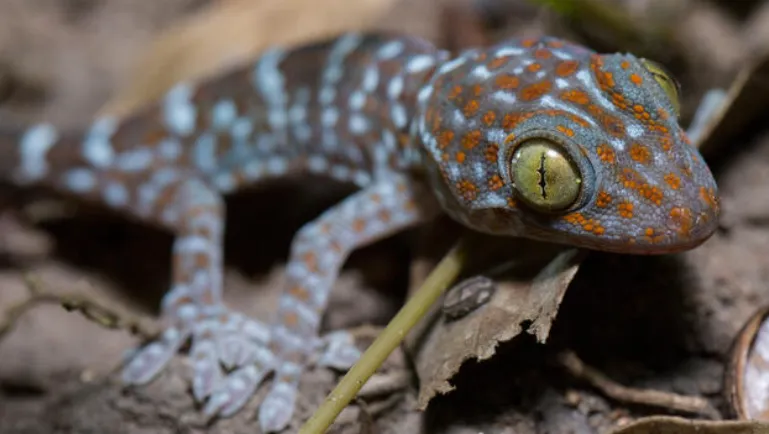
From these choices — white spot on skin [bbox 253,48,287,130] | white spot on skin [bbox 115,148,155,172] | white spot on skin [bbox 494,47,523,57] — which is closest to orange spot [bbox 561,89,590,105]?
white spot on skin [bbox 494,47,523,57]

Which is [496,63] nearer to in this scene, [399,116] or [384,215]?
[399,116]

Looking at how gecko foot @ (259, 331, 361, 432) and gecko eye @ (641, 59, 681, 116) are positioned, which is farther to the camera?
gecko foot @ (259, 331, 361, 432)

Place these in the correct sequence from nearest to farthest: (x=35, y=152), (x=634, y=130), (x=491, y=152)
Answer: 1. (x=634, y=130)
2. (x=491, y=152)
3. (x=35, y=152)

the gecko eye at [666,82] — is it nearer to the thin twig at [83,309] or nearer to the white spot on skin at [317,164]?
the white spot on skin at [317,164]

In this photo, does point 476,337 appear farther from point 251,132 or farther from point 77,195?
point 77,195

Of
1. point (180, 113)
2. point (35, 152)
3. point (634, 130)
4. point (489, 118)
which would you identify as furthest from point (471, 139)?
point (35, 152)

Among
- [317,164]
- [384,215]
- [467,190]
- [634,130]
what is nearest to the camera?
[634,130]

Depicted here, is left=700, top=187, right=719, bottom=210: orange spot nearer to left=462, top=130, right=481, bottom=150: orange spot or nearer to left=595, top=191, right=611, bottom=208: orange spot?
left=595, top=191, right=611, bottom=208: orange spot
